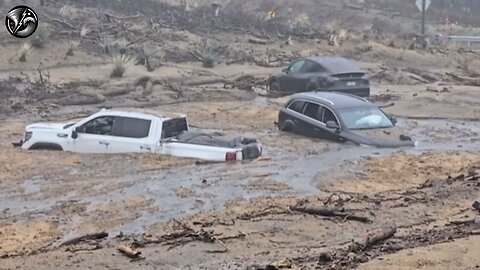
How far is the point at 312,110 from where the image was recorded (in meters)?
22.2

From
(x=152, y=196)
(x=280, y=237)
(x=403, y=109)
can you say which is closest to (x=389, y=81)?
(x=403, y=109)

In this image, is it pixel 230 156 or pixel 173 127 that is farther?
pixel 173 127

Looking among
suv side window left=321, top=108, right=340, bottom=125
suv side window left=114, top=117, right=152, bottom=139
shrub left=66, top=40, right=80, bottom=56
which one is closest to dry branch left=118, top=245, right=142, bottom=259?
suv side window left=114, top=117, right=152, bottom=139

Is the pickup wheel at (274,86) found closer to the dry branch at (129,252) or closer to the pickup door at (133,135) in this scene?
the pickup door at (133,135)

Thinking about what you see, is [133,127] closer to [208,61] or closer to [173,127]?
[173,127]

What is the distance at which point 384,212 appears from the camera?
1471 cm

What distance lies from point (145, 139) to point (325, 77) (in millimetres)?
11667

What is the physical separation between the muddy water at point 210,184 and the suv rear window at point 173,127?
1091mm

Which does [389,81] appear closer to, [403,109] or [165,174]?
[403,109]

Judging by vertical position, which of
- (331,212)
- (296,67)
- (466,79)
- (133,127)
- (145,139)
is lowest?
(466,79)

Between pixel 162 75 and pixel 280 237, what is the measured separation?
25.5 m

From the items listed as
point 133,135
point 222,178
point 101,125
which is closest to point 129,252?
point 222,178

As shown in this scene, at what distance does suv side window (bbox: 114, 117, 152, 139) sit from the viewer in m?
19.3

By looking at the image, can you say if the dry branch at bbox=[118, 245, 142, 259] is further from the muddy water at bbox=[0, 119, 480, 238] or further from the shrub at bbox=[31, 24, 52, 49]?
the shrub at bbox=[31, 24, 52, 49]
